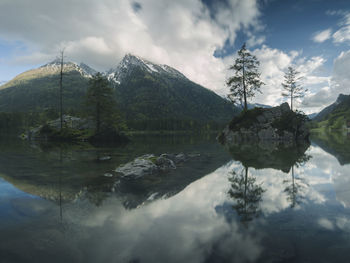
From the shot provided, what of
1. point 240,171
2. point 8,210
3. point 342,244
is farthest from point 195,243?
point 240,171

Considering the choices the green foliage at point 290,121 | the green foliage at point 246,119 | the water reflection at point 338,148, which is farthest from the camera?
the green foliage at point 246,119

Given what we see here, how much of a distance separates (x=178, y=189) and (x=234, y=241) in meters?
4.83

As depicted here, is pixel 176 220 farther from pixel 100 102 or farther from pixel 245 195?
pixel 100 102

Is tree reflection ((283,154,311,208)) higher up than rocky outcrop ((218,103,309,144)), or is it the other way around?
rocky outcrop ((218,103,309,144))

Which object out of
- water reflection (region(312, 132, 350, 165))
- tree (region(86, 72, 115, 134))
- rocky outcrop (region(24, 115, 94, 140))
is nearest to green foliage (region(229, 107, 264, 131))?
water reflection (region(312, 132, 350, 165))

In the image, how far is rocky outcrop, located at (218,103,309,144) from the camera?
143 feet

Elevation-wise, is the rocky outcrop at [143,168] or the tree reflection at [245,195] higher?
the rocky outcrop at [143,168]

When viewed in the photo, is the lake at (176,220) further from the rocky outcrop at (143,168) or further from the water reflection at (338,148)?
the water reflection at (338,148)

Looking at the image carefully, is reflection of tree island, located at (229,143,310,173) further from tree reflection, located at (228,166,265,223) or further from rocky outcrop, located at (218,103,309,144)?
rocky outcrop, located at (218,103,309,144)

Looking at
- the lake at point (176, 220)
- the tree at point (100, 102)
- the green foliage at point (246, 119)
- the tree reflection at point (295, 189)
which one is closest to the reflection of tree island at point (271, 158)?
the tree reflection at point (295, 189)

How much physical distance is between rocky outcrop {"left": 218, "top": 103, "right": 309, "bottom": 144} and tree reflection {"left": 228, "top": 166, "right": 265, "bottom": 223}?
32.1 metres

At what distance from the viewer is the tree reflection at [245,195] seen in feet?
21.2

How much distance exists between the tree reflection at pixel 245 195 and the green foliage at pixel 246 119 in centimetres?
3751

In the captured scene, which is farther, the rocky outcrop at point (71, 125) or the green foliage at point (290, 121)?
the rocky outcrop at point (71, 125)
